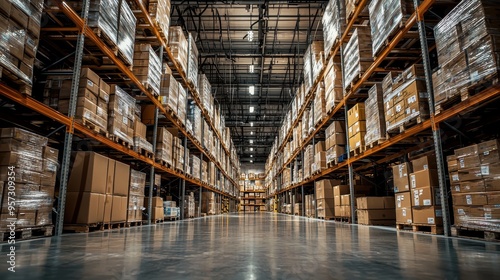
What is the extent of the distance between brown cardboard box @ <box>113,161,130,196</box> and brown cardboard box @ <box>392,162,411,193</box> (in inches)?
193

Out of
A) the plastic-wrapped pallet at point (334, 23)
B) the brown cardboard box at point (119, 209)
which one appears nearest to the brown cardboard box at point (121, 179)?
the brown cardboard box at point (119, 209)

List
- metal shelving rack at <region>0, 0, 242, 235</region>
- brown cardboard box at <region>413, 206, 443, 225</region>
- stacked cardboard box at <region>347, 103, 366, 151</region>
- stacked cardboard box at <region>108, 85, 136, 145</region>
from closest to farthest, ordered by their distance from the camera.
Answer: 1. metal shelving rack at <region>0, 0, 242, 235</region>
2. brown cardboard box at <region>413, 206, 443, 225</region>
3. stacked cardboard box at <region>108, 85, 136, 145</region>
4. stacked cardboard box at <region>347, 103, 366, 151</region>

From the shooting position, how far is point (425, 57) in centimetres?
447

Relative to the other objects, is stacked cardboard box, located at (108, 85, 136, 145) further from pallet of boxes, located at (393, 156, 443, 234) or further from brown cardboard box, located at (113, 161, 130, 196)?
pallet of boxes, located at (393, 156, 443, 234)

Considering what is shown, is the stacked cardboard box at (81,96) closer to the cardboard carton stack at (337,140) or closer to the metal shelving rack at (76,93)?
the metal shelving rack at (76,93)

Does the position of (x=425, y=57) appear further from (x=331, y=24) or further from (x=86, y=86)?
(x=86, y=86)

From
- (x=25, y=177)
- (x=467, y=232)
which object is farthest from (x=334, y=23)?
(x=25, y=177)

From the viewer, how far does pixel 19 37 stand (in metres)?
3.37

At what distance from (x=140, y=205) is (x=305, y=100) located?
6.81 metres

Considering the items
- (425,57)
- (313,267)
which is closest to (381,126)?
(425,57)

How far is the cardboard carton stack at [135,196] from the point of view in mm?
6172

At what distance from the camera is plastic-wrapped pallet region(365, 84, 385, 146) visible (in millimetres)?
5832

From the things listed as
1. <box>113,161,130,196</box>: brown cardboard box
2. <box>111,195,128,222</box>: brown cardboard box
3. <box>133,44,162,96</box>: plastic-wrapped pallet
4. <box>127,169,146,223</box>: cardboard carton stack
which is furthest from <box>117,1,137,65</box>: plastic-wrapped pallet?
<box>111,195,128,222</box>: brown cardboard box

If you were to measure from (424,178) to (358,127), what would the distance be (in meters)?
2.33
